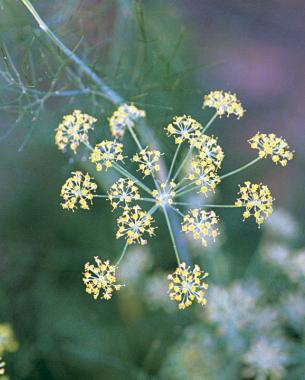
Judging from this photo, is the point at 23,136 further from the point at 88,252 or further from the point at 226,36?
the point at 226,36

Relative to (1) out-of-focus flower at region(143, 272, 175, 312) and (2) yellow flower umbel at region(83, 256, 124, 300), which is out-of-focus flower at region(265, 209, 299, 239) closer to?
(1) out-of-focus flower at region(143, 272, 175, 312)

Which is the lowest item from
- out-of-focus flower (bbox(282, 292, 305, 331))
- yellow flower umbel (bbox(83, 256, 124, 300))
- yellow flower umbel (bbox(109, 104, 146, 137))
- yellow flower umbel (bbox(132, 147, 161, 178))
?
yellow flower umbel (bbox(83, 256, 124, 300))

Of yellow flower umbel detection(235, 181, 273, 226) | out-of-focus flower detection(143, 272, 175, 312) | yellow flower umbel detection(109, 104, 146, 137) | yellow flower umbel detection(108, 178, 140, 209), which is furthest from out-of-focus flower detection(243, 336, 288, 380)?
yellow flower umbel detection(109, 104, 146, 137)

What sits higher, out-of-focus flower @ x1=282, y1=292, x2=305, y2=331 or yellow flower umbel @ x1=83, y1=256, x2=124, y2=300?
out-of-focus flower @ x1=282, y1=292, x2=305, y2=331

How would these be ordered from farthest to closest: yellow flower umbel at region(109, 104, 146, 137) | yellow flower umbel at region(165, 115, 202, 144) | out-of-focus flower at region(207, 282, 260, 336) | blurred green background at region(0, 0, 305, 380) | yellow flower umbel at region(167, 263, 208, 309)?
blurred green background at region(0, 0, 305, 380)
out-of-focus flower at region(207, 282, 260, 336)
yellow flower umbel at region(109, 104, 146, 137)
yellow flower umbel at region(165, 115, 202, 144)
yellow flower umbel at region(167, 263, 208, 309)

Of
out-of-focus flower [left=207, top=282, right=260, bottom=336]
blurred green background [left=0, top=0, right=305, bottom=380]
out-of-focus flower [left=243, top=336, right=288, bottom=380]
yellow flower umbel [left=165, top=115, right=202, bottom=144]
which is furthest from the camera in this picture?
blurred green background [left=0, top=0, right=305, bottom=380]

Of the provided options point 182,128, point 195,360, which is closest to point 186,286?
point 182,128

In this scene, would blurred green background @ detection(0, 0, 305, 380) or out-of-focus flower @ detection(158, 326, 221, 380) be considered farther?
blurred green background @ detection(0, 0, 305, 380)

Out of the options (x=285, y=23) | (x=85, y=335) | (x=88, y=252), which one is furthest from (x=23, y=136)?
(x=285, y=23)
